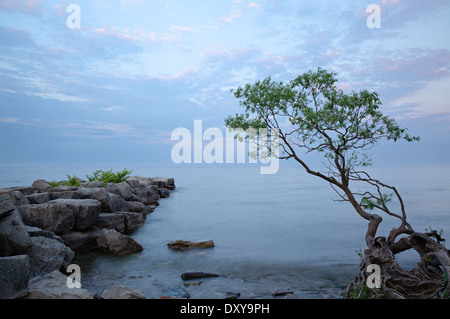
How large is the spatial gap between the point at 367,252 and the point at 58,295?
21.8 feet

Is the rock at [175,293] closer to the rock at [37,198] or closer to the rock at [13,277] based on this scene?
the rock at [13,277]

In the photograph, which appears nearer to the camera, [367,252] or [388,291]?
[388,291]

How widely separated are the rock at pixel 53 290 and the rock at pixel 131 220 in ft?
26.0

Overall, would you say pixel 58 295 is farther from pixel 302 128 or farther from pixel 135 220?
pixel 135 220

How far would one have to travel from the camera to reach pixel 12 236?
7.44m

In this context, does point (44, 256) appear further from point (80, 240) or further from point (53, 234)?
point (80, 240)

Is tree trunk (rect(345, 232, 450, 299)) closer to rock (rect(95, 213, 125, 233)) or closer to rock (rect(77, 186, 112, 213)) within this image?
rock (rect(95, 213, 125, 233))

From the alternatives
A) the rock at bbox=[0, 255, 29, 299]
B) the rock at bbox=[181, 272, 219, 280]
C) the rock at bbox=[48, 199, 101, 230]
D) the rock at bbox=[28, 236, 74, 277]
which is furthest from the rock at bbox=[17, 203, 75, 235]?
the rock at bbox=[0, 255, 29, 299]

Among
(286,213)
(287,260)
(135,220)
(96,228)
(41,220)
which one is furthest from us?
(286,213)

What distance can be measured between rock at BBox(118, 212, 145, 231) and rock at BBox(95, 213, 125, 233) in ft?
1.62

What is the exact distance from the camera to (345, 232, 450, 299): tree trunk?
6.29m

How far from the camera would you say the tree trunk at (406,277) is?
6.29 metres

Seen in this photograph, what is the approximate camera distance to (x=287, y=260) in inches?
447
